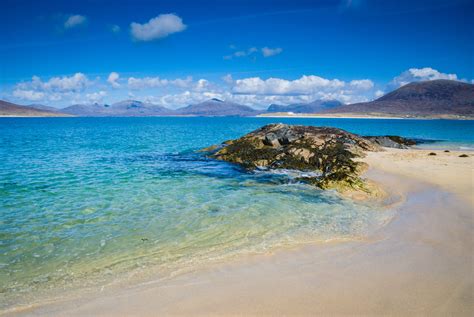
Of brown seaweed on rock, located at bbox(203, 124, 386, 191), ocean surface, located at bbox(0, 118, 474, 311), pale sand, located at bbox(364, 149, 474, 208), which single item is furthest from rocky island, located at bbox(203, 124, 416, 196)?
pale sand, located at bbox(364, 149, 474, 208)

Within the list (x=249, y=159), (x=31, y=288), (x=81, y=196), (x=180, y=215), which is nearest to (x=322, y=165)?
(x=249, y=159)

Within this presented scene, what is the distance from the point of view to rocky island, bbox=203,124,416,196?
53.3ft

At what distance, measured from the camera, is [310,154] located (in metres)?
23.5

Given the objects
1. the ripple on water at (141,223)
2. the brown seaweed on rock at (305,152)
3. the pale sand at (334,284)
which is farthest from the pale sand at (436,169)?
the ripple on water at (141,223)

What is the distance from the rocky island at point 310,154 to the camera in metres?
16.2

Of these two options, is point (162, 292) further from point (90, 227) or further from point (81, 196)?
point (81, 196)

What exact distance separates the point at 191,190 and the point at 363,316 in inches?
452

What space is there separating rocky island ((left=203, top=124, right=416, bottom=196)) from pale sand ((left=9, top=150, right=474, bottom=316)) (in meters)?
5.89

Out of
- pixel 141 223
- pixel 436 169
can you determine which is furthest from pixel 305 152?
pixel 141 223

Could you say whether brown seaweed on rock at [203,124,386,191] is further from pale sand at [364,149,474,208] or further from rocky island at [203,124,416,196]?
pale sand at [364,149,474,208]

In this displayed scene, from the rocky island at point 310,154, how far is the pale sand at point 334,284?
5886 mm

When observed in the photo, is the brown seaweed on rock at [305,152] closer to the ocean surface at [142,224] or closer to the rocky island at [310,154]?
the rocky island at [310,154]

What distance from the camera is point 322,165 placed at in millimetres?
21859

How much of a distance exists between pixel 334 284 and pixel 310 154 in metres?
17.4
